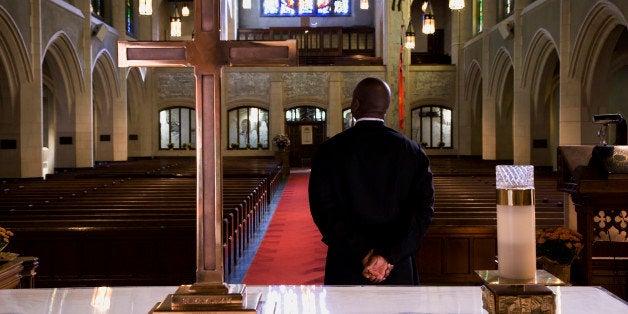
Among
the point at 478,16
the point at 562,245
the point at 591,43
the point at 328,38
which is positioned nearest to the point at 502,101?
the point at 478,16

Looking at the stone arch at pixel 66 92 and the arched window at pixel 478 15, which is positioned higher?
the arched window at pixel 478 15

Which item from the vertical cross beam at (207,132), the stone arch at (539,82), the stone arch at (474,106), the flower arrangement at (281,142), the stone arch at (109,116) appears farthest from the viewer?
the stone arch at (474,106)

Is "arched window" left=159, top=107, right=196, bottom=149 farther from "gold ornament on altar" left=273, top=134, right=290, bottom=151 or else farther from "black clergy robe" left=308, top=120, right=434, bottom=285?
"black clergy robe" left=308, top=120, right=434, bottom=285

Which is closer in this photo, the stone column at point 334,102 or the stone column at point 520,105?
the stone column at point 520,105

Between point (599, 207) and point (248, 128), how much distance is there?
74.6 ft

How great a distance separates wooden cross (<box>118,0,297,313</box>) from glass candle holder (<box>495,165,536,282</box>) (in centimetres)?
60

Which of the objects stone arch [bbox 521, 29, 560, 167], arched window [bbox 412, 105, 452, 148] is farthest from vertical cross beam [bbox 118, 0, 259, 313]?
arched window [bbox 412, 105, 452, 148]

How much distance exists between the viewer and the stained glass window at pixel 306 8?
30859mm

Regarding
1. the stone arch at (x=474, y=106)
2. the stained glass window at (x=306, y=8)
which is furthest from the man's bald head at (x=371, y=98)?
the stained glass window at (x=306, y=8)

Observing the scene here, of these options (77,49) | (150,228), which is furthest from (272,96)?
(150,228)

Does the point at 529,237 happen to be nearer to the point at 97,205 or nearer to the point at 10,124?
the point at 97,205

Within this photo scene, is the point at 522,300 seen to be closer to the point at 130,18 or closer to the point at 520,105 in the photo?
the point at 520,105

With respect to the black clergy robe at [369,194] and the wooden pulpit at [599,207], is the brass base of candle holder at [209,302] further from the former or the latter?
the wooden pulpit at [599,207]

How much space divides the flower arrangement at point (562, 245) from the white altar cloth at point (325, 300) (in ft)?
7.13
